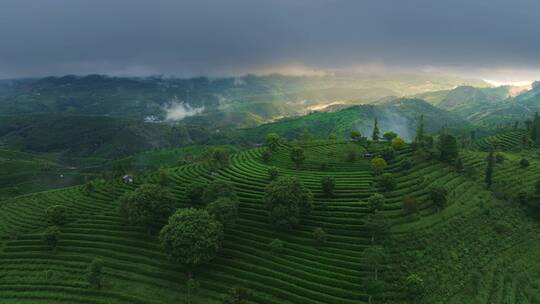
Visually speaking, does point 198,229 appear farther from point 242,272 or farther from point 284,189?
A: point 284,189

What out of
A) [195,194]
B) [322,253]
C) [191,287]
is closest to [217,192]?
[195,194]

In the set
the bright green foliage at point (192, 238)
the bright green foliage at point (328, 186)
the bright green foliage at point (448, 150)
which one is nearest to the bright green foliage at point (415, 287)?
the bright green foliage at point (328, 186)

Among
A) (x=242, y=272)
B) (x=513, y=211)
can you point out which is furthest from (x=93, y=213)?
(x=513, y=211)

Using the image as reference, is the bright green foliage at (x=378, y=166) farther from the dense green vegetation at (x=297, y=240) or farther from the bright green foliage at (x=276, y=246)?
the bright green foliage at (x=276, y=246)

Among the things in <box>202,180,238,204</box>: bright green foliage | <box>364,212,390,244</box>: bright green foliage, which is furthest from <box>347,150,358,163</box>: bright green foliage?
<box>202,180,238,204</box>: bright green foliage

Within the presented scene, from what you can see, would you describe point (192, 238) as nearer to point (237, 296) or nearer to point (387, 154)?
point (237, 296)

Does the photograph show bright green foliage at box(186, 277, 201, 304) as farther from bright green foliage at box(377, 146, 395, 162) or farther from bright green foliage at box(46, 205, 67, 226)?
bright green foliage at box(377, 146, 395, 162)
